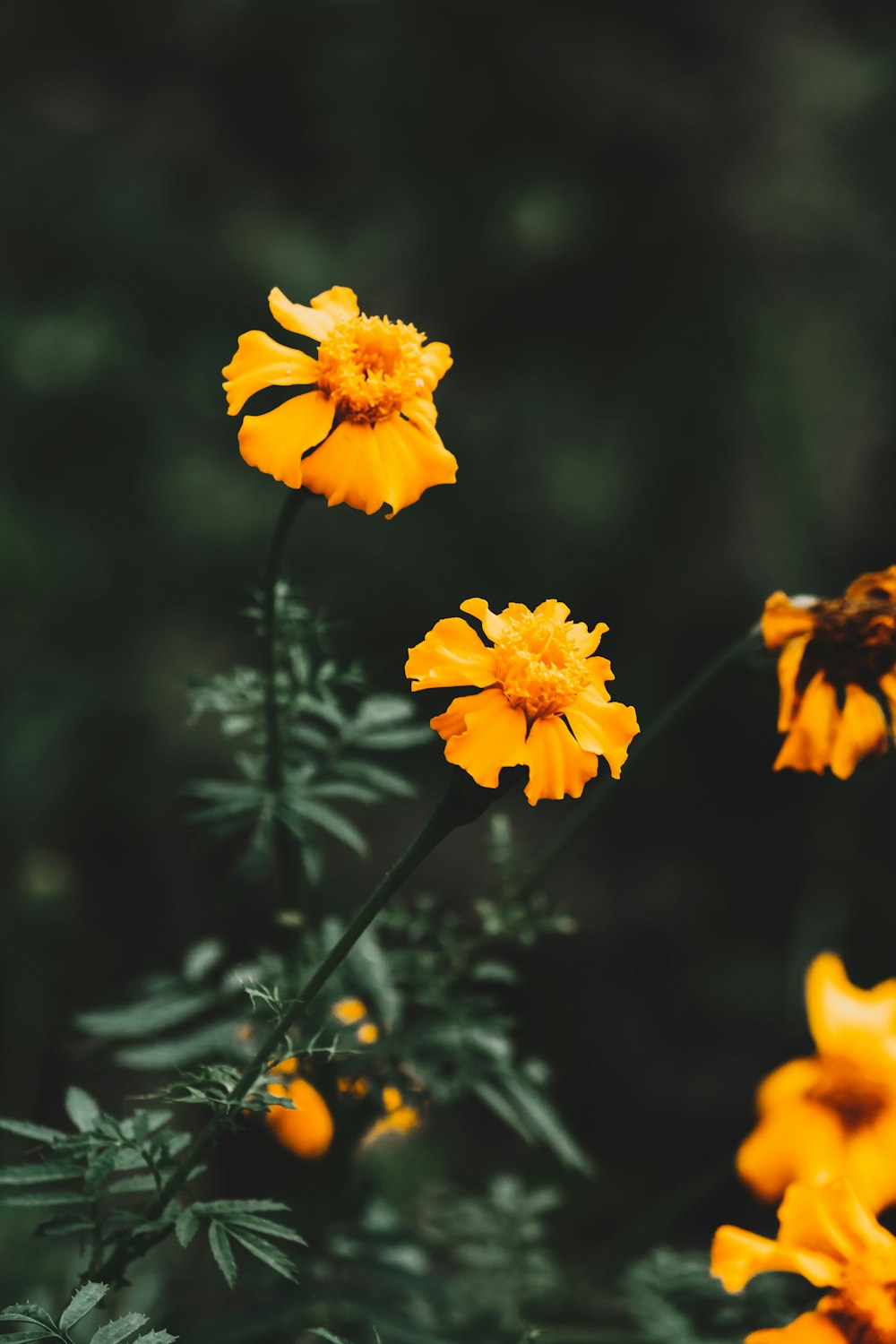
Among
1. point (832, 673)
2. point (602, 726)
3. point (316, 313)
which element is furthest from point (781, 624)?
point (316, 313)

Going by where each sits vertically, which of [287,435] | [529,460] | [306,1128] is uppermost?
[529,460]

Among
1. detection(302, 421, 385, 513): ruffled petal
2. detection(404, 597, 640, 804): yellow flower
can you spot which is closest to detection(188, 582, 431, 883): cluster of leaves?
detection(302, 421, 385, 513): ruffled petal

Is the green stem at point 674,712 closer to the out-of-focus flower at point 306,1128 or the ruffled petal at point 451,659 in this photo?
the ruffled petal at point 451,659

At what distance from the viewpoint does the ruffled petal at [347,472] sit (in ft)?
3.36

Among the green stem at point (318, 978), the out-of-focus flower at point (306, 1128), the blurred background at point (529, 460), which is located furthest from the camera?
the blurred background at point (529, 460)

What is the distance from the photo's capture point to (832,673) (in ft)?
3.67

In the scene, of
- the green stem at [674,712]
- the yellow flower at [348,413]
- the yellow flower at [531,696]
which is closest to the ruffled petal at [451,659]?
the yellow flower at [531,696]

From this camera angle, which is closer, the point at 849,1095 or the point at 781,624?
the point at 781,624

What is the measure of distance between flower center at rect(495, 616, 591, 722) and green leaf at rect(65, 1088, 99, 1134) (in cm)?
50

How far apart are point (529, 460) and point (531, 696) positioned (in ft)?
5.65

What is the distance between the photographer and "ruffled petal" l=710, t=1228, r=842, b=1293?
958 millimetres

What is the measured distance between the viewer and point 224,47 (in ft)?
9.80

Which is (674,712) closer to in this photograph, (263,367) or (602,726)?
(602,726)

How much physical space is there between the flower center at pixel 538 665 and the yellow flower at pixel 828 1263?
44 cm
